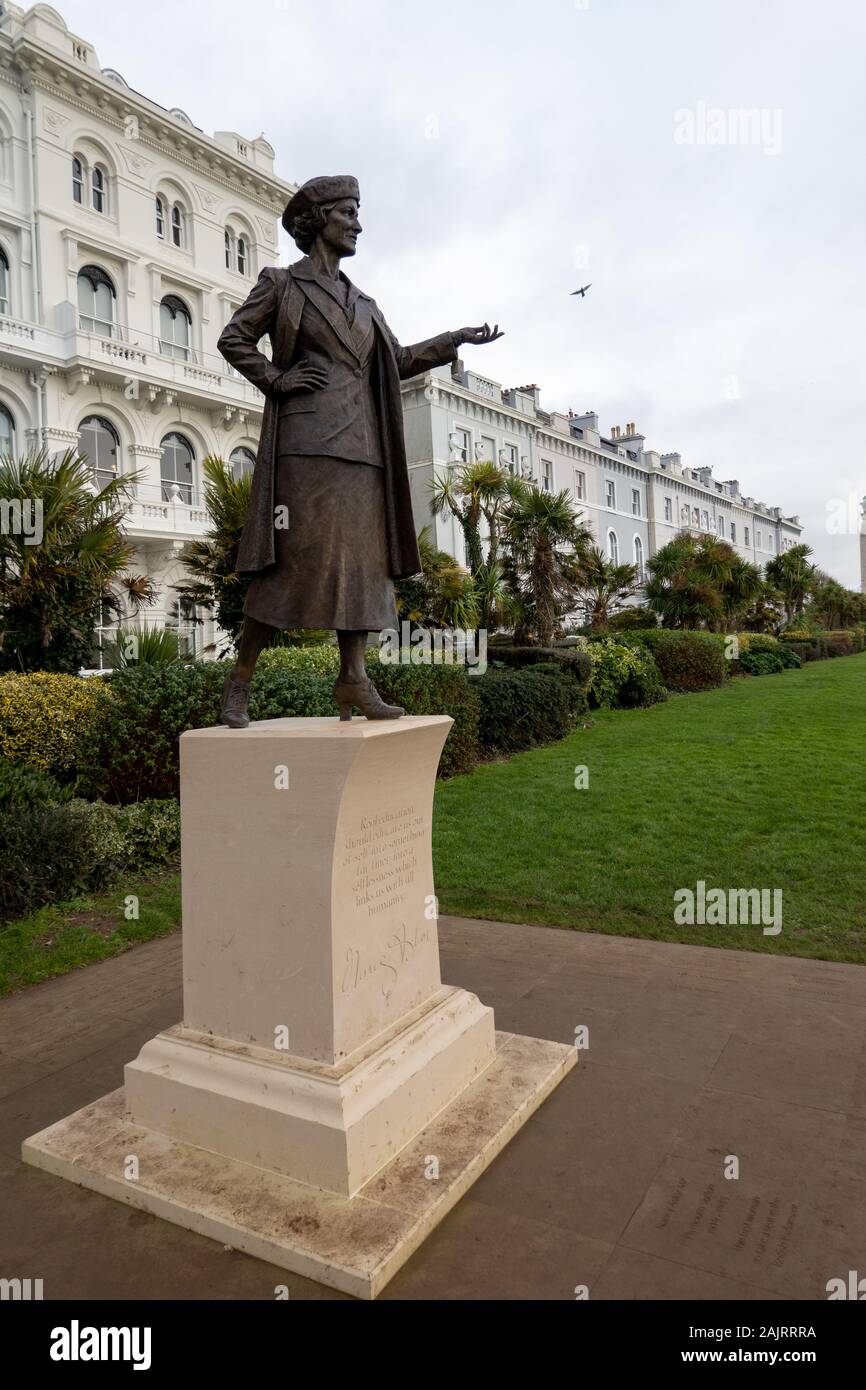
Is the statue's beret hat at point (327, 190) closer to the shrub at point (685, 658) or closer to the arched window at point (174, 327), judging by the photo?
the shrub at point (685, 658)

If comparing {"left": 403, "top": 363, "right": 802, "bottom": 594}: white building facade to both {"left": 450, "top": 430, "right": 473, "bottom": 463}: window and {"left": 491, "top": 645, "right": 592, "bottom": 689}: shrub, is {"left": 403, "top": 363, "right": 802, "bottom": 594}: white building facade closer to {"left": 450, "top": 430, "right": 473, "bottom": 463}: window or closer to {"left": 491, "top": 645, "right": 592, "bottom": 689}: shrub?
{"left": 450, "top": 430, "right": 473, "bottom": 463}: window

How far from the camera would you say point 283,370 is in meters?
3.60

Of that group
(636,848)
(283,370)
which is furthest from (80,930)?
(636,848)

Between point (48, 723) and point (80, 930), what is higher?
point (48, 723)

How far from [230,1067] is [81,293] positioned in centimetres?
2398

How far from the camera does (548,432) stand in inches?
1435

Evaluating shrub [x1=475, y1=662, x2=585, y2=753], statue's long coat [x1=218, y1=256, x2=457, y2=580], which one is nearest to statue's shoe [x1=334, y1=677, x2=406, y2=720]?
statue's long coat [x1=218, y1=256, x2=457, y2=580]

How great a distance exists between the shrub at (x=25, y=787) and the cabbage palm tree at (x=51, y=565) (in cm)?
280

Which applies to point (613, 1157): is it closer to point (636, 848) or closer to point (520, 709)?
point (636, 848)

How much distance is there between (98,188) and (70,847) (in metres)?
22.7

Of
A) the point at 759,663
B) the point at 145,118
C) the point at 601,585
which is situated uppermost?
the point at 145,118

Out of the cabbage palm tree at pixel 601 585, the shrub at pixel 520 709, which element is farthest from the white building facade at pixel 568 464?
the shrub at pixel 520 709

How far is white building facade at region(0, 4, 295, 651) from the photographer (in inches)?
813

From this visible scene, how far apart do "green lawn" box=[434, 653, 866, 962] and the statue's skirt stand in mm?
3391
